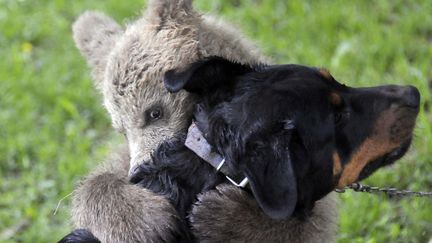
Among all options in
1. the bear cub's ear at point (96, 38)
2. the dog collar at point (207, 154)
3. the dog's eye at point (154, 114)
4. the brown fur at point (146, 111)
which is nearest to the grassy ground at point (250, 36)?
the brown fur at point (146, 111)

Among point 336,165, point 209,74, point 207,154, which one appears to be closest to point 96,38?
point 209,74

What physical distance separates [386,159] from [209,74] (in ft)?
2.93

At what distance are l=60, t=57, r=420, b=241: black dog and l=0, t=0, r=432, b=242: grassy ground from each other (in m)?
1.15

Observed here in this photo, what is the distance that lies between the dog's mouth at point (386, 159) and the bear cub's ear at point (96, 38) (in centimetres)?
167

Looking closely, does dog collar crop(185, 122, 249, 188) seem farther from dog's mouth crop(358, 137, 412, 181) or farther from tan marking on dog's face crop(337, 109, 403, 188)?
dog's mouth crop(358, 137, 412, 181)

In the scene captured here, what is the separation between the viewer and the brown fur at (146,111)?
3.51 metres

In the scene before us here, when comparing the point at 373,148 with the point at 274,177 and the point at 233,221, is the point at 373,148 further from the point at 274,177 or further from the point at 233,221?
the point at 233,221

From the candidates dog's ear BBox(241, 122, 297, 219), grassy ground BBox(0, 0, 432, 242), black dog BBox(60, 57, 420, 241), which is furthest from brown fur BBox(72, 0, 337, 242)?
grassy ground BBox(0, 0, 432, 242)

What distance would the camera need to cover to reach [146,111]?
13.3 feet

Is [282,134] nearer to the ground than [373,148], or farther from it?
farther from it

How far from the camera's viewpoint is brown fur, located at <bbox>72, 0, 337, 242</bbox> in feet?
11.5

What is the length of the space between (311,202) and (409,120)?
1.92ft

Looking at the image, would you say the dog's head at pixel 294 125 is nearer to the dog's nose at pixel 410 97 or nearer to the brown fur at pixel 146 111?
the dog's nose at pixel 410 97

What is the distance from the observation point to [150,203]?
3566mm
